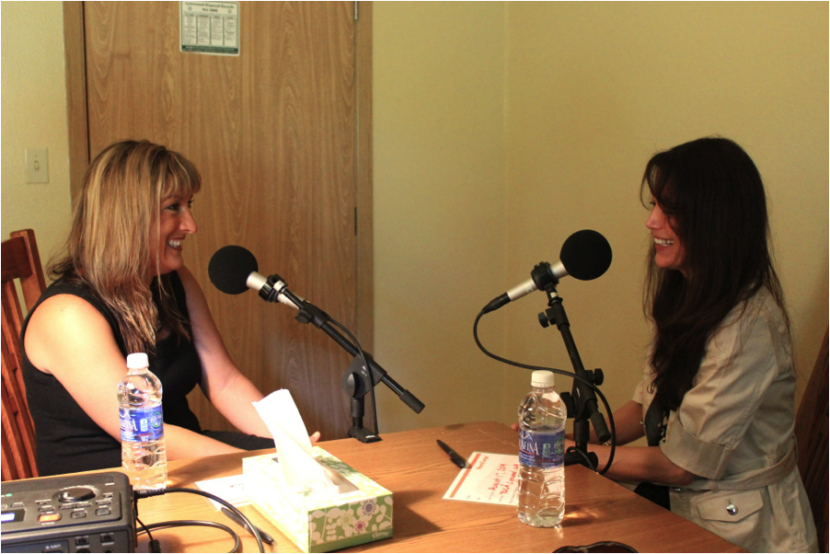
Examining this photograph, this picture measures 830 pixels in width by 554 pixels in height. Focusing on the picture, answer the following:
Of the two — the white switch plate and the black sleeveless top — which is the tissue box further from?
the white switch plate

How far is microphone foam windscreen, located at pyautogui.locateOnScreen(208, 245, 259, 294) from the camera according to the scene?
1444 millimetres

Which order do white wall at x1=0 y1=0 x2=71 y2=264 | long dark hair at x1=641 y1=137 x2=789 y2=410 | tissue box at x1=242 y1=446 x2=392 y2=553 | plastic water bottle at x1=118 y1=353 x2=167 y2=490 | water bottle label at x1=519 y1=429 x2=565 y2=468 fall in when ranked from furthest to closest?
white wall at x1=0 y1=0 x2=71 y2=264
long dark hair at x1=641 y1=137 x2=789 y2=410
plastic water bottle at x1=118 y1=353 x2=167 y2=490
water bottle label at x1=519 y1=429 x2=565 y2=468
tissue box at x1=242 y1=446 x2=392 y2=553

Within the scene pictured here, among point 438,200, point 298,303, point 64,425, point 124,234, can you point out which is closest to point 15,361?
point 64,425

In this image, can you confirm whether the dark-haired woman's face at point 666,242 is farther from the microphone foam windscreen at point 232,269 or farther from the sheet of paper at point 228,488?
the sheet of paper at point 228,488

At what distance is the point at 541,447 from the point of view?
1.03 m

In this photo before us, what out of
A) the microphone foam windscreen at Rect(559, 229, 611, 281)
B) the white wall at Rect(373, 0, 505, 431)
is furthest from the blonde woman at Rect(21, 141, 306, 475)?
the white wall at Rect(373, 0, 505, 431)

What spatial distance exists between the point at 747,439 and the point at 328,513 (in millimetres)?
959

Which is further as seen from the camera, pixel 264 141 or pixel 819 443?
pixel 264 141

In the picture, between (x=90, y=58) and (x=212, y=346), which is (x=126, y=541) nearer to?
(x=212, y=346)

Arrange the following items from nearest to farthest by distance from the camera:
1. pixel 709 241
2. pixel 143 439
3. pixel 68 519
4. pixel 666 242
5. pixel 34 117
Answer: pixel 68 519 < pixel 143 439 < pixel 709 241 < pixel 666 242 < pixel 34 117

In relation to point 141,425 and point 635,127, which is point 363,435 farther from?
point 635,127

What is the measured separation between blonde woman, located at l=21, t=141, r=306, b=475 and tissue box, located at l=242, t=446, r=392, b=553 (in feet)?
1.64

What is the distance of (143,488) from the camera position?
114 centimetres

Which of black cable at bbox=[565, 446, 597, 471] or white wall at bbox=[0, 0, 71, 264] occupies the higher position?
white wall at bbox=[0, 0, 71, 264]
